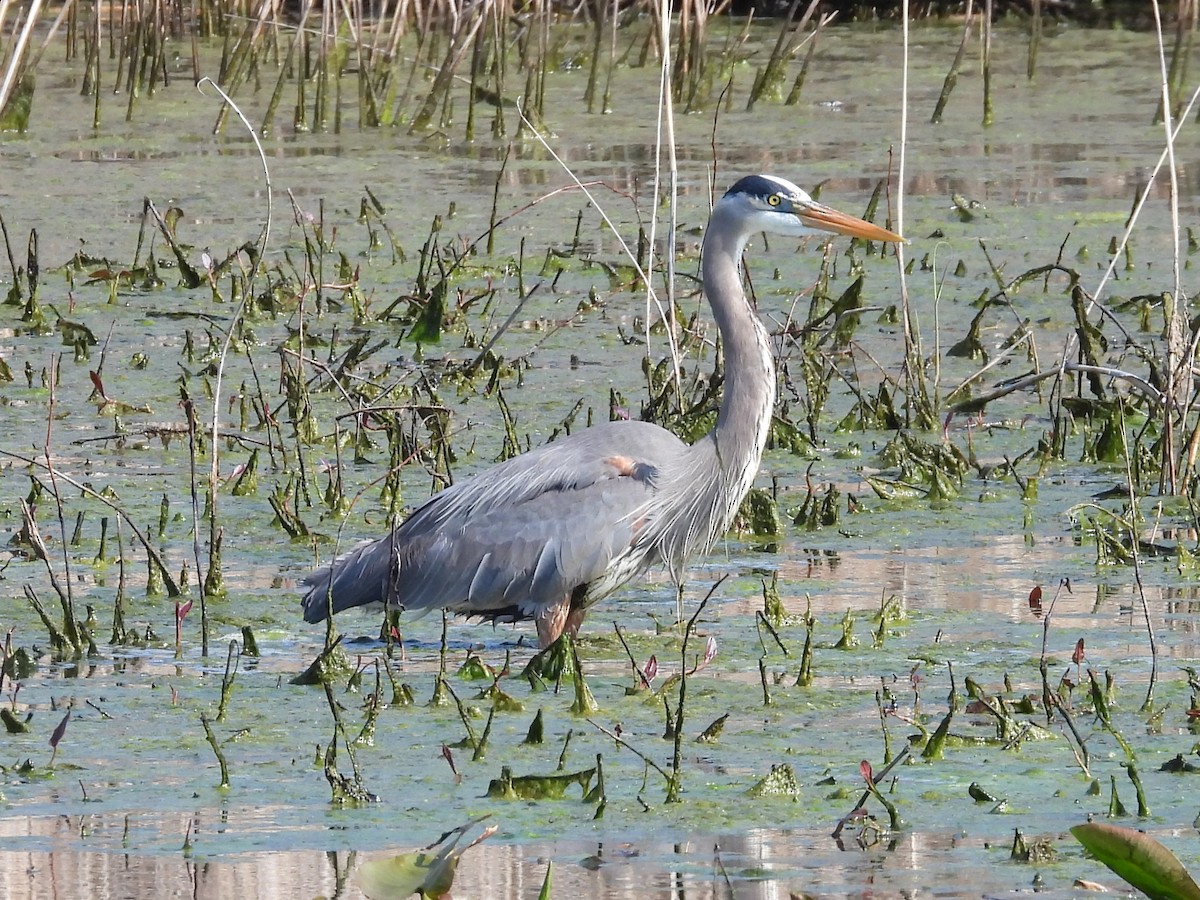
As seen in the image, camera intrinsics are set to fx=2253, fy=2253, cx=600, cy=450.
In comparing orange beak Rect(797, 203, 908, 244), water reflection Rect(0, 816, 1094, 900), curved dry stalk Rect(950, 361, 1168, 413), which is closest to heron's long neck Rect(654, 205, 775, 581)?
orange beak Rect(797, 203, 908, 244)

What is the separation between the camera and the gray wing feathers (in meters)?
5.19

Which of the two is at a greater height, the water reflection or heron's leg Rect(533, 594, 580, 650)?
the water reflection

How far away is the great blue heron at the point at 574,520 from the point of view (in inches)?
205

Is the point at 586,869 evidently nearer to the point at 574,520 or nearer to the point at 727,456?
the point at 574,520

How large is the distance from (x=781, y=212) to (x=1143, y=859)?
3.03 meters

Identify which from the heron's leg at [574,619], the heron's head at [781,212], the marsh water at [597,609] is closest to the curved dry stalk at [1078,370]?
the marsh water at [597,609]

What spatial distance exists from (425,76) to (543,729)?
10.1 meters

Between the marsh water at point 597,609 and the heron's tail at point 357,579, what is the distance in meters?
0.10

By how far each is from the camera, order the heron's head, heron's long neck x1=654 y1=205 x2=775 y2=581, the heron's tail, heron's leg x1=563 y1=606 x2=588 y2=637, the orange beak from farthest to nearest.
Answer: the orange beak, the heron's head, heron's long neck x1=654 y1=205 x2=775 y2=581, heron's leg x1=563 y1=606 x2=588 y2=637, the heron's tail

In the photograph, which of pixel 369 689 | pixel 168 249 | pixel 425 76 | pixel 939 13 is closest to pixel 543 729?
pixel 369 689

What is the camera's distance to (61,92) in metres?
13.8

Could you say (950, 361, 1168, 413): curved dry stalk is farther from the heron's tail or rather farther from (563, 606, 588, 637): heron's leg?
the heron's tail

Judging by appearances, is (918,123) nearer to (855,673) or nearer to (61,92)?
(61,92)

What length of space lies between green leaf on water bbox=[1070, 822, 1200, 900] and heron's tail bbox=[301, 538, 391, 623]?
2.44 metres
